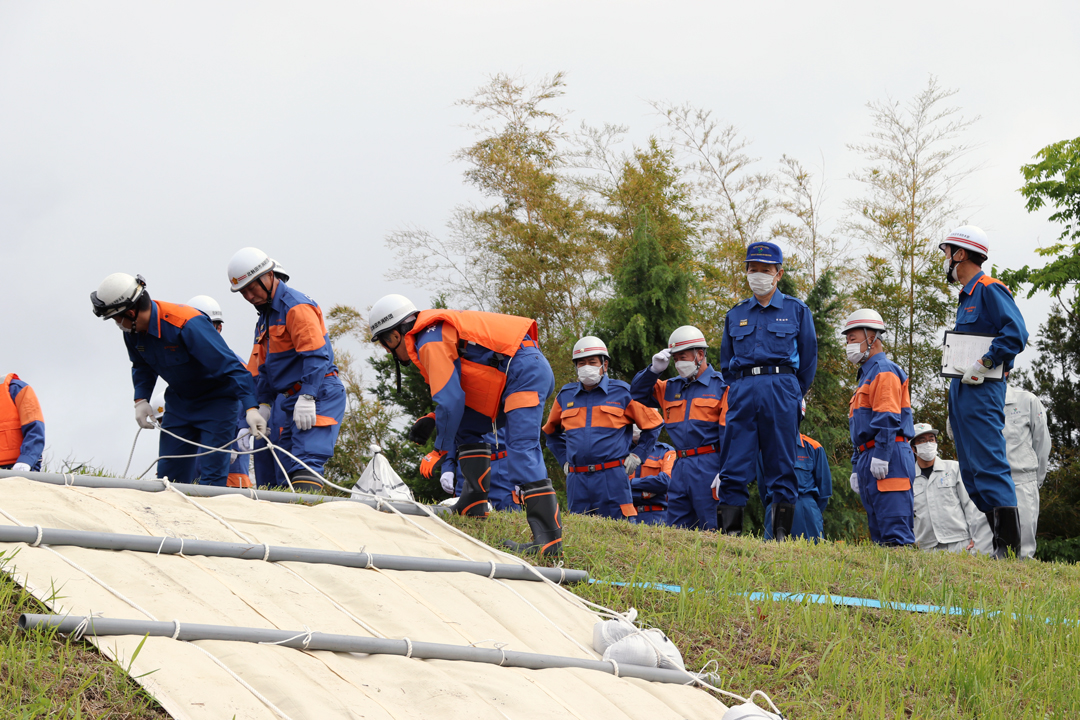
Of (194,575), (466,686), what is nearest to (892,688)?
(466,686)

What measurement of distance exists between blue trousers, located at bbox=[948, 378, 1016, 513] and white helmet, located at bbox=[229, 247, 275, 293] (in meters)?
5.39

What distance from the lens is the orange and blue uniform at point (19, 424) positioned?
9.34 metres

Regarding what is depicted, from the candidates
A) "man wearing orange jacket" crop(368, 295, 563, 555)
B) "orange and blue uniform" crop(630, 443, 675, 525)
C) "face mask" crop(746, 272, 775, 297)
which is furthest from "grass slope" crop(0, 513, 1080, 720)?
"orange and blue uniform" crop(630, 443, 675, 525)

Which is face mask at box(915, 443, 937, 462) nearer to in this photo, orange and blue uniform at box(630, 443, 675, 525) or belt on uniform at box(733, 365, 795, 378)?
orange and blue uniform at box(630, 443, 675, 525)

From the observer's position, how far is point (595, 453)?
9781 millimetres

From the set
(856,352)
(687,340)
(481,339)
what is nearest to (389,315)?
(481,339)

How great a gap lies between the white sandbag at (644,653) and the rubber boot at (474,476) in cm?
185

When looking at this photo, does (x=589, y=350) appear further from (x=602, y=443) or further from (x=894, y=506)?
(x=894, y=506)

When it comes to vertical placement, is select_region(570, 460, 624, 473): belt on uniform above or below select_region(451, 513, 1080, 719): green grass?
below

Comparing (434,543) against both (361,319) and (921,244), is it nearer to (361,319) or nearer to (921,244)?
(921,244)

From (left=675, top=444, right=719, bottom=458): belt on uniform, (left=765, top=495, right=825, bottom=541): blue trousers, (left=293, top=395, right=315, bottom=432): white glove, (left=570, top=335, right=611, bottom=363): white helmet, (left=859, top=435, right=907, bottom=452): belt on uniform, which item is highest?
(left=570, top=335, right=611, bottom=363): white helmet

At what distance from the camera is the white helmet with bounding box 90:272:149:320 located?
666cm

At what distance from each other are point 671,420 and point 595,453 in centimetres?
89

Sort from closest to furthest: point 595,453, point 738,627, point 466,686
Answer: point 466,686, point 738,627, point 595,453
